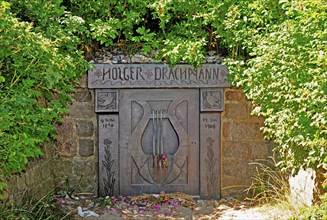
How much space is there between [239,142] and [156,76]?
128 centimetres

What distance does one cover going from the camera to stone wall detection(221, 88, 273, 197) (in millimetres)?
6977

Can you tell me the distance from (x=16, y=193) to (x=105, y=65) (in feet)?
6.34

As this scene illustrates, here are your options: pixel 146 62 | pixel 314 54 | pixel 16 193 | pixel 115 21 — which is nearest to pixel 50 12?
pixel 115 21

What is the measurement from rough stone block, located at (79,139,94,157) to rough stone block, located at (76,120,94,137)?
0.24 ft

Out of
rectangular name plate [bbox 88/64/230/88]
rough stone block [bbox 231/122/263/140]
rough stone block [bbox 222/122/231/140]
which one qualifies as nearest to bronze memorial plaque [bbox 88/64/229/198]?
rectangular name plate [bbox 88/64/230/88]

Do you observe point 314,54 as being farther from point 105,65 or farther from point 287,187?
point 105,65

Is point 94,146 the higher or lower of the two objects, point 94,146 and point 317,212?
the higher

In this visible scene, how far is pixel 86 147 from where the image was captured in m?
7.00

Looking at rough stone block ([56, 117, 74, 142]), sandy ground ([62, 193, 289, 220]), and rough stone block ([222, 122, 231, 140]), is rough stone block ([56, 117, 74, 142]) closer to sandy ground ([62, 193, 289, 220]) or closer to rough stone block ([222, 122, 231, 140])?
sandy ground ([62, 193, 289, 220])

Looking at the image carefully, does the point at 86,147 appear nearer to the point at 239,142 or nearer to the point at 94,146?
the point at 94,146

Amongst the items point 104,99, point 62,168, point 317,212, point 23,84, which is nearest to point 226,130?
point 104,99

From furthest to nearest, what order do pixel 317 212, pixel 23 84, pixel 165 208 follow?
pixel 165 208
pixel 23 84
pixel 317 212

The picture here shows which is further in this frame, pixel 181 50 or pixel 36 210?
pixel 181 50

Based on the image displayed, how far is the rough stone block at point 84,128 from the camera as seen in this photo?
6.97 m
